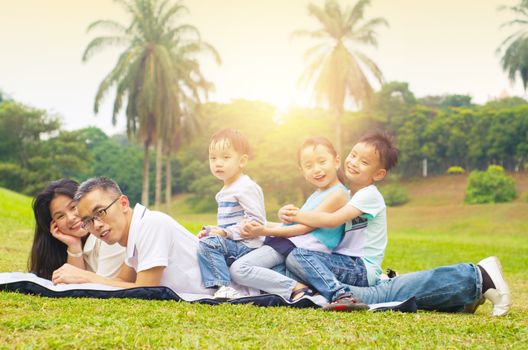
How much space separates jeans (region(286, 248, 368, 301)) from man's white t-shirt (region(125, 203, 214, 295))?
687 mm

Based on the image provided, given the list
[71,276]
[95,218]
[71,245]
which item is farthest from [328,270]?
[71,245]

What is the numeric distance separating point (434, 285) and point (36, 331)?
9.07 feet

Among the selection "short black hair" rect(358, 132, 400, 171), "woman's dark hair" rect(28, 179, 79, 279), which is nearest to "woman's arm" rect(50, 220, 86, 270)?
"woman's dark hair" rect(28, 179, 79, 279)

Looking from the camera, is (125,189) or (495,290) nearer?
(495,290)

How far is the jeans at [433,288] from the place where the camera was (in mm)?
4609

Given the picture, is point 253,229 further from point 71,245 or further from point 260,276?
point 71,245

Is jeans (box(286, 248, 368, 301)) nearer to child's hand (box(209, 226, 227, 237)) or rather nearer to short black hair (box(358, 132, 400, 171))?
child's hand (box(209, 226, 227, 237))

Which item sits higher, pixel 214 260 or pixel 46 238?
pixel 46 238

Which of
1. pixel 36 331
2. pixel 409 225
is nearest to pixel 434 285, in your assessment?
pixel 36 331

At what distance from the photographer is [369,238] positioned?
16.2 ft

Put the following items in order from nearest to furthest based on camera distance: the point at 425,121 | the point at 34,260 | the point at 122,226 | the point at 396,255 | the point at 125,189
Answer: the point at 122,226 < the point at 34,260 < the point at 396,255 < the point at 425,121 < the point at 125,189

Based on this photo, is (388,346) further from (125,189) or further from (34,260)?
(125,189)

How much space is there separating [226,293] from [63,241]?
4.62ft

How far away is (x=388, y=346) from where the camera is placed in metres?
3.24
